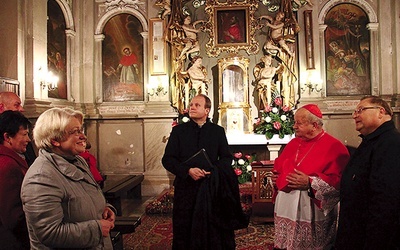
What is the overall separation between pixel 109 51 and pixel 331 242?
7.91m

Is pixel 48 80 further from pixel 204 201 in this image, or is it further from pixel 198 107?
pixel 204 201

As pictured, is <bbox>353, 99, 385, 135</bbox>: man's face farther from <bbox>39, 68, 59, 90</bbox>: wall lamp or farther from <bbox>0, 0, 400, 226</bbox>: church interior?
<bbox>39, 68, 59, 90</bbox>: wall lamp

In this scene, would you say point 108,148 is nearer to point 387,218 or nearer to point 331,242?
point 331,242

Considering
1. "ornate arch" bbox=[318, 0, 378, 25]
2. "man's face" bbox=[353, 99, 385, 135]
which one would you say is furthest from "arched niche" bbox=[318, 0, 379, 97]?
"man's face" bbox=[353, 99, 385, 135]

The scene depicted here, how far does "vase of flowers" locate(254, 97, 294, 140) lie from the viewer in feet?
26.2

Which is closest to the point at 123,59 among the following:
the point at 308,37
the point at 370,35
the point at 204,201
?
the point at 308,37

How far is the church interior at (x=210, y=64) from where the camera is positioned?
875cm

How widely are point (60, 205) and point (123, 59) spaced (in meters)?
7.83

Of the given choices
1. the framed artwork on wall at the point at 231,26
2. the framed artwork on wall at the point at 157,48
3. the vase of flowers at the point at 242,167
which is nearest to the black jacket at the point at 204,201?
the vase of flowers at the point at 242,167

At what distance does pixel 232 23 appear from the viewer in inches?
358

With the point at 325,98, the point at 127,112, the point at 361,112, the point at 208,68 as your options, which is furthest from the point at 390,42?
the point at 361,112

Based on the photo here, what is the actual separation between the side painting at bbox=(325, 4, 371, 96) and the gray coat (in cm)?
819

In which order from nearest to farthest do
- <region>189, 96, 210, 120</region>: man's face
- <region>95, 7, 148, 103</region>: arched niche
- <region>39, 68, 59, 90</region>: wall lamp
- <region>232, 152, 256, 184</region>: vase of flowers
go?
<region>189, 96, 210, 120</region>: man's face → <region>39, 68, 59, 90</region>: wall lamp → <region>232, 152, 256, 184</region>: vase of flowers → <region>95, 7, 148, 103</region>: arched niche

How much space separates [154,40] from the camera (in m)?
8.96
